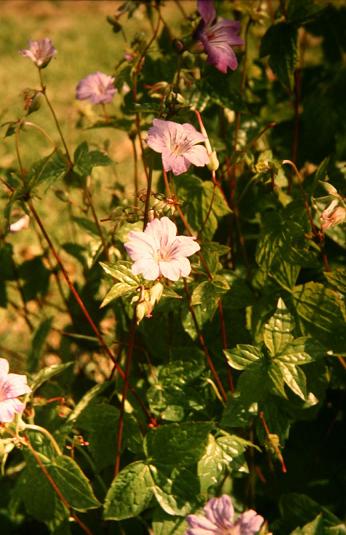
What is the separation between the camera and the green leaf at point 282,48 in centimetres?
134

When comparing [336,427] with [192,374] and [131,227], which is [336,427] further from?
[131,227]

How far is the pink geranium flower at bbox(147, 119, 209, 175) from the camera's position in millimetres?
1057

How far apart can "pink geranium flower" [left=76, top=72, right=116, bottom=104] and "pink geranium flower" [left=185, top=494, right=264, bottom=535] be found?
3.00ft

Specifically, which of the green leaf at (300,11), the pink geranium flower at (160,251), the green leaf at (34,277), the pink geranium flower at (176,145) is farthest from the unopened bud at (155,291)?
the green leaf at (34,277)

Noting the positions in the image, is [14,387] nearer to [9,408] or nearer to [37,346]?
[9,408]

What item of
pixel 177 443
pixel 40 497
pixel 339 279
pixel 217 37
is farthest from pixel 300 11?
pixel 40 497

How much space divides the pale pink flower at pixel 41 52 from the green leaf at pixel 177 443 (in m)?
0.75

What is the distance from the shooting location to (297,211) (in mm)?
1296

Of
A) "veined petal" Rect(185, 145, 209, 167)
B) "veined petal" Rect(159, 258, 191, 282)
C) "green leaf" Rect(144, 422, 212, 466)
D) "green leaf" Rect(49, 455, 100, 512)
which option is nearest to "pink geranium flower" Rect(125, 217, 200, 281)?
"veined petal" Rect(159, 258, 191, 282)

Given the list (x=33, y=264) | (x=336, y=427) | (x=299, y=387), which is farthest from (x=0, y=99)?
(x=299, y=387)

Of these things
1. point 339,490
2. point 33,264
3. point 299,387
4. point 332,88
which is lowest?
point 339,490

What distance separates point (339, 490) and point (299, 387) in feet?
1.84

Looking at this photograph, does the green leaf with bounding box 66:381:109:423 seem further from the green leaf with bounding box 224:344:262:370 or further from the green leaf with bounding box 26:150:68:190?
the green leaf with bounding box 26:150:68:190

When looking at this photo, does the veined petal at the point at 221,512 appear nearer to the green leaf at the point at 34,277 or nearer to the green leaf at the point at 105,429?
the green leaf at the point at 105,429
